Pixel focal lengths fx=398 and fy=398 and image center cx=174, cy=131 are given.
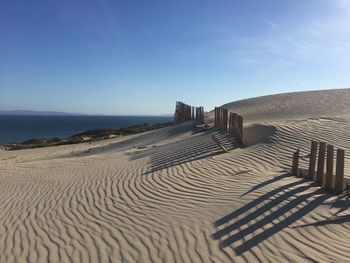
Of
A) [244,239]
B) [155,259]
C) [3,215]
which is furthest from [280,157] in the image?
[3,215]

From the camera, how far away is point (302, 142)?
43.6 feet

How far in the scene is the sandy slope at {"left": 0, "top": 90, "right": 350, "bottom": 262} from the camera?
238 inches

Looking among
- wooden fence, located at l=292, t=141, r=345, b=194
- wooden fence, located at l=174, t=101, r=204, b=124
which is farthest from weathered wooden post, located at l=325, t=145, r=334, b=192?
wooden fence, located at l=174, t=101, r=204, b=124

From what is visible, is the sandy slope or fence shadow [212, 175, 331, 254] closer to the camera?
the sandy slope

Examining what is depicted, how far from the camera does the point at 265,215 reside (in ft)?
22.8

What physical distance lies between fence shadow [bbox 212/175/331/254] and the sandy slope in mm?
16

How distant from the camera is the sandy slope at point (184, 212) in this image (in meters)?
6.04

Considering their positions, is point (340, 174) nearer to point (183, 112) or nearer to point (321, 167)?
point (321, 167)

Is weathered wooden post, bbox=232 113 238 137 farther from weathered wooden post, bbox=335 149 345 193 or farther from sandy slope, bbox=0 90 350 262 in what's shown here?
weathered wooden post, bbox=335 149 345 193

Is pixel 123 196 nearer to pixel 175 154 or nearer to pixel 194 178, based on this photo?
pixel 194 178

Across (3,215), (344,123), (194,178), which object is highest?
(344,123)

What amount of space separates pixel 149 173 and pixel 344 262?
7.30m

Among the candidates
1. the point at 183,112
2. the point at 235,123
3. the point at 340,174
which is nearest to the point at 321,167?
the point at 340,174

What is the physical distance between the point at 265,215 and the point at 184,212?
5.27 feet
